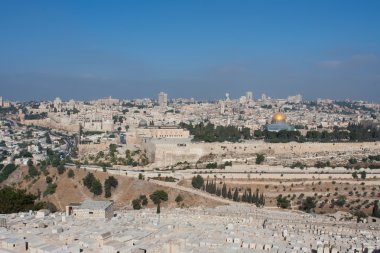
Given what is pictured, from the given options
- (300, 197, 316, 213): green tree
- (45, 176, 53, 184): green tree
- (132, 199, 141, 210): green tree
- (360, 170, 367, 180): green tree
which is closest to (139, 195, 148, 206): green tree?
(132, 199, 141, 210): green tree

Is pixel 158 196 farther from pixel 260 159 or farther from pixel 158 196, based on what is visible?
pixel 260 159

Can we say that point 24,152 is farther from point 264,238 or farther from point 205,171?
point 264,238

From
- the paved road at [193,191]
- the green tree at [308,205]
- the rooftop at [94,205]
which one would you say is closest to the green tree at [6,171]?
the paved road at [193,191]

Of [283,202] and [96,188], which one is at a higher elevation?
[96,188]

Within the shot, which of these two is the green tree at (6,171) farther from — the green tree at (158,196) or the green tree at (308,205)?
the green tree at (308,205)

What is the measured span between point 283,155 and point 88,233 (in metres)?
39.9

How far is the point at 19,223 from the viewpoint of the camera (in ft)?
41.7

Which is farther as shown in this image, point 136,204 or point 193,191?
point 193,191

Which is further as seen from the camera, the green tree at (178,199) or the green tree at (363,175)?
the green tree at (363,175)

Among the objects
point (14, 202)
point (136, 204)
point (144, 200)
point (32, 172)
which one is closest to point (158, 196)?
point (144, 200)

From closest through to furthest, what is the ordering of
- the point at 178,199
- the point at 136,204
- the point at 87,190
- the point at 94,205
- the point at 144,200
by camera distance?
1. the point at 94,205
2. the point at 136,204
3. the point at 178,199
4. the point at 144,200
5. the point at 87,190

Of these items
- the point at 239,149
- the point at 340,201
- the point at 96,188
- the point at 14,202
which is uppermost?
the point at 239,149

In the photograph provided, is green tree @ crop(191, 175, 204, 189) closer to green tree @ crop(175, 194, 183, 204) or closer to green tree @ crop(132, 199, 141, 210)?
green tree @ crop(175, 194, 183, 204)

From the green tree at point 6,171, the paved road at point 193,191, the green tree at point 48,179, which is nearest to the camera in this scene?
the paved road at point 193,191
